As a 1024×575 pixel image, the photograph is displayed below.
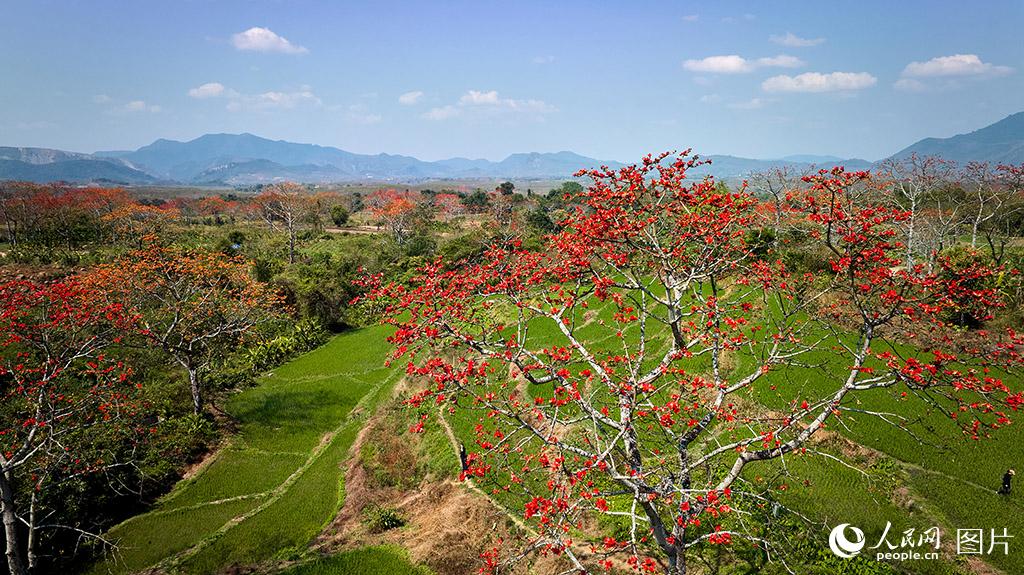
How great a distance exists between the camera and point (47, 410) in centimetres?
1658

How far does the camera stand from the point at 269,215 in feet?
249

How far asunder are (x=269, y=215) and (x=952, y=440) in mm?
82054

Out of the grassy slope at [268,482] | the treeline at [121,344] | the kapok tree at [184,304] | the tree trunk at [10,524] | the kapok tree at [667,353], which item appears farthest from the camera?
the kapok tree at [184,304]

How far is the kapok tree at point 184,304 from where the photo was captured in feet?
71.4

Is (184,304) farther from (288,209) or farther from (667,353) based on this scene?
(288,209)

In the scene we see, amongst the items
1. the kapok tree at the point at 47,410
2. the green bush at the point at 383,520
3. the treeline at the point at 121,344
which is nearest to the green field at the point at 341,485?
the green bush at the point at 383,520

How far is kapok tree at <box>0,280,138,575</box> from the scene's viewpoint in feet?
36.7

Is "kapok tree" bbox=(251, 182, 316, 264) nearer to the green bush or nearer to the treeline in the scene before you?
the treeline

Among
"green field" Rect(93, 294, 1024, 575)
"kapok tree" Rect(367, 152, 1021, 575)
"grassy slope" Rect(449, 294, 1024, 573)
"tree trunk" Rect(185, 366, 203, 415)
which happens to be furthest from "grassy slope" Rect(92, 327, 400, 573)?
"grassy slope" Rect(449, 294, 1024, 573)

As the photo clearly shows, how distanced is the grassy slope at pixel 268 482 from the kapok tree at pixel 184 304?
3200 millimetres

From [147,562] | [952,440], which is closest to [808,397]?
[952,440]

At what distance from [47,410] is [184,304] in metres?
9.01

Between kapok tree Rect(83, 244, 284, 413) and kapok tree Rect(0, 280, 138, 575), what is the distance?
185cm

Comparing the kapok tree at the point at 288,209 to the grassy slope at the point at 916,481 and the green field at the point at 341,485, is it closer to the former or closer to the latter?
the green field at the point at 341,485
